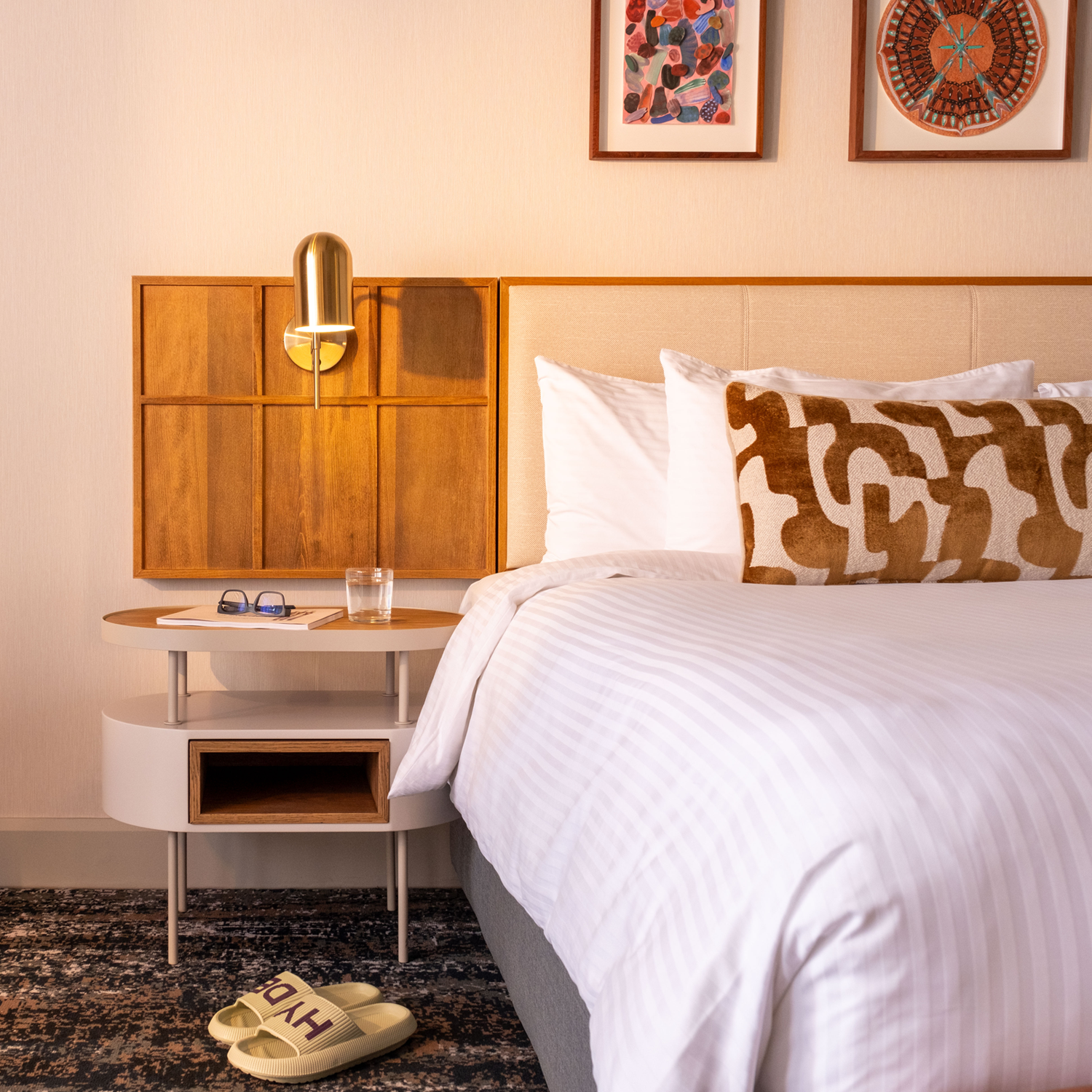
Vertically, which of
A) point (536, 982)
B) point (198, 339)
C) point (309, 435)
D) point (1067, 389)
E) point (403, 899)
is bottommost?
point (403, 899)

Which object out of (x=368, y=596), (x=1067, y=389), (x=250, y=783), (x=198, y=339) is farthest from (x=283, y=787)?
(x=1067, y=389)

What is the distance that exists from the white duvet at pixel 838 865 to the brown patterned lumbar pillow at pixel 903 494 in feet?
1.67

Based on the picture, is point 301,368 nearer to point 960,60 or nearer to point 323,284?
point 323,284

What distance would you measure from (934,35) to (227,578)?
2033mm

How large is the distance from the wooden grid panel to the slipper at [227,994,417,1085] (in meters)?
0.96

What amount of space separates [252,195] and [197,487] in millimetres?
660

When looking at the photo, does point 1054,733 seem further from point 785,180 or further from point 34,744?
point 34,744

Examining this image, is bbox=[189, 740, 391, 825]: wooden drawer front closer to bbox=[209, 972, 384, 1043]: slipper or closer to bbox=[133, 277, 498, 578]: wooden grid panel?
bbox=[209, 972, 384, 1043]: slipper

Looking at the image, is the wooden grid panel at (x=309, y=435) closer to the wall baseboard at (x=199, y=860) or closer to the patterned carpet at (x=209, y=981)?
the wall baseboard at (x=199, y=860)

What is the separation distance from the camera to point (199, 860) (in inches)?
85.1

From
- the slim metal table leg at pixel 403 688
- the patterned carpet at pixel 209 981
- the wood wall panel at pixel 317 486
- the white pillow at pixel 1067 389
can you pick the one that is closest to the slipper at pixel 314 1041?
the patterned carpet at pixel 209 981

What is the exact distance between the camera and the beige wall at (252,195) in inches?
84.5

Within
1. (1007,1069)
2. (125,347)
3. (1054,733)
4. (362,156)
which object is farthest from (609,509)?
(1007,1069)

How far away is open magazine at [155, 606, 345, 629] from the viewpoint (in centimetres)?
172
